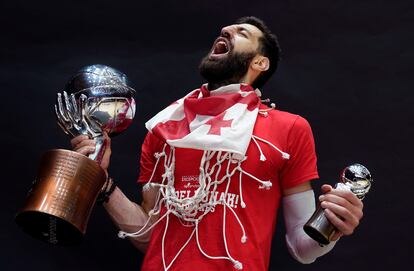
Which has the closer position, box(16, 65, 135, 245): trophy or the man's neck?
box(16, 65, 135, 245): trophy

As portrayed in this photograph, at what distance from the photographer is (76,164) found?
3.63 ft

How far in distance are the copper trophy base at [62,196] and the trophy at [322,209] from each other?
35cm

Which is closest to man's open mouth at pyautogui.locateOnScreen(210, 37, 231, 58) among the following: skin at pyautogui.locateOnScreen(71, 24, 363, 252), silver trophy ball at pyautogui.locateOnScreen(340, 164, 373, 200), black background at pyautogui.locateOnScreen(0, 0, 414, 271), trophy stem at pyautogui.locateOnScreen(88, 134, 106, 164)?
skin at pyautogui.locateOnScreen(71, 24, 363, 252)

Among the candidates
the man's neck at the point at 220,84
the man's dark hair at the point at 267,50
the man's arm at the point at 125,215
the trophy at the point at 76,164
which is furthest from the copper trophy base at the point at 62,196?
Answer: the man's dark hair at the point at 267,50

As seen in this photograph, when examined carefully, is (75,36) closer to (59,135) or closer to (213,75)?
(59,135)

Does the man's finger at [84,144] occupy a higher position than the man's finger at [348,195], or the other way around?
the man's finger at [84,144]

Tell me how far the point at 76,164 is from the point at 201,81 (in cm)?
49

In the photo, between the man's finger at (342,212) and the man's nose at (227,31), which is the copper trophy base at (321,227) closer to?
the man's finger at (342,212)

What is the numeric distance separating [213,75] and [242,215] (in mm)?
302

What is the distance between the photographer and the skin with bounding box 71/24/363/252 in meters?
1.05

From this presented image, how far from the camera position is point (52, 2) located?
60.5 inches

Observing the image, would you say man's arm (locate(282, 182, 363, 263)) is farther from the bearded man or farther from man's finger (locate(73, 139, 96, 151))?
man's finger (locate(73, 139, 96, 151))

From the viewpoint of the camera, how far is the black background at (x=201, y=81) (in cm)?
138

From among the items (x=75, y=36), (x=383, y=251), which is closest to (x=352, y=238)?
(x=383, y=251)
